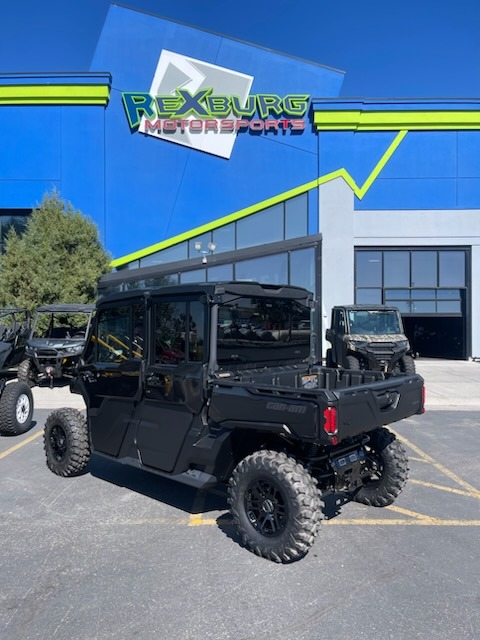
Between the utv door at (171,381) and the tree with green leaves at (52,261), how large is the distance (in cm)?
1283

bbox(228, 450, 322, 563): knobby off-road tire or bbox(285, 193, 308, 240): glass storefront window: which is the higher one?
bbox(285, 193, 308, 240): glass storefront window

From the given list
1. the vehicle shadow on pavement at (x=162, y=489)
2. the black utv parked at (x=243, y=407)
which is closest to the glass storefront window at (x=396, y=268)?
the black utv parked at (x=243, y=407)

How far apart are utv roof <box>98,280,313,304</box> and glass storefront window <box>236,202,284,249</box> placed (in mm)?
15577

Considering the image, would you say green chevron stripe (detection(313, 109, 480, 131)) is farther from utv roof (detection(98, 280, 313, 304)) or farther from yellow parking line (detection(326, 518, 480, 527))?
yellow parking line (detection(326, 518, 480, 527))

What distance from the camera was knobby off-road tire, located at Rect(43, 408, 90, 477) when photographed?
5.00 metres

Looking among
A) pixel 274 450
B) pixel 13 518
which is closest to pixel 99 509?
pixel 13 518

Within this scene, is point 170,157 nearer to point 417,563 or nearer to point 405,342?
point 405,342

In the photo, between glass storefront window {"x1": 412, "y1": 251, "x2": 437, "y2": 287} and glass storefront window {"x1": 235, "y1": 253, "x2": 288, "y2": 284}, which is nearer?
glass storefront window {"x1": 235, "y1": 253, "x2": 288, "y2": 284}

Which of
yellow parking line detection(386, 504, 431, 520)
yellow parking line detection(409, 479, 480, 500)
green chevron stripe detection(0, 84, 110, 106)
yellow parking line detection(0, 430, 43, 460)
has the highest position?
green chevron stripe detection(0, 84, 110, 106)

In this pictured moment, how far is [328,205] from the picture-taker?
65.1 feet

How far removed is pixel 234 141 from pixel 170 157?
117 inches

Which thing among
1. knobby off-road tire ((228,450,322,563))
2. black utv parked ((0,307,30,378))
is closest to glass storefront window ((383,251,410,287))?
black utv parked ((0,307,30,378))

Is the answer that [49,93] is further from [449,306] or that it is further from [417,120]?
[449,306]

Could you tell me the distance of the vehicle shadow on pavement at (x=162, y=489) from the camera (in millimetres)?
4516
